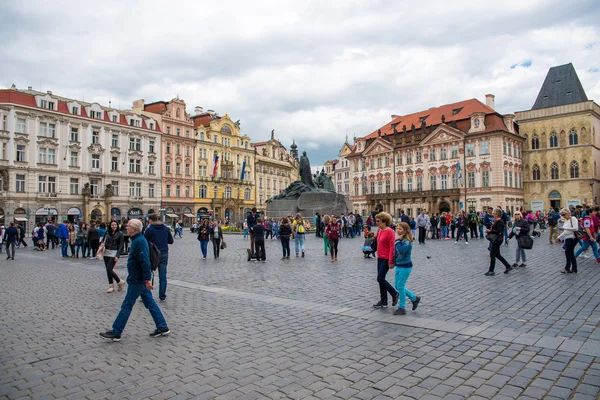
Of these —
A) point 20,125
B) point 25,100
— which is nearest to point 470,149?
point 25,100

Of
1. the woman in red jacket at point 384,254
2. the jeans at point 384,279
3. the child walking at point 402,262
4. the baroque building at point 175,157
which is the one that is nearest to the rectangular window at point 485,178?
the baroque building at point 175,157

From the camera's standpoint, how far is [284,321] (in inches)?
249

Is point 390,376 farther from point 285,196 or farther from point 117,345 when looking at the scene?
point 285,196

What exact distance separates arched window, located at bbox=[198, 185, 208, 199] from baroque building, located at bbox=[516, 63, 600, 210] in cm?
4717

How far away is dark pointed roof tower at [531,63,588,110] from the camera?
5906 cm

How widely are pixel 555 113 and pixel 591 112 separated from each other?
4.23 metres

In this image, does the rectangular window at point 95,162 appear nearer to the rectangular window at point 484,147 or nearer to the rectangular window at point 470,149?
the rectangular window at point 470,149

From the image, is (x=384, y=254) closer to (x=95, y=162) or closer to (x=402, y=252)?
(x=402, y=252)

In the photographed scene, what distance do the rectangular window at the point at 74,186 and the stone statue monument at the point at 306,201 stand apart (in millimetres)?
30098

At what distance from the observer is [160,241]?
8383 mm

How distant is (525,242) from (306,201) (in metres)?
19.3

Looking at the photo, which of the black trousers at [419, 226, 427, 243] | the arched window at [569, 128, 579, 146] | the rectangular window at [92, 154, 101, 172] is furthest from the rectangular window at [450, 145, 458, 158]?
the rectangular window at [92, 154, 101, 172]

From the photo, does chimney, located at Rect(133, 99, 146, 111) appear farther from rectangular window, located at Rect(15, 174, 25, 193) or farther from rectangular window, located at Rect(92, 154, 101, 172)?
rectangular window, located at Rect(15, 174, 25, 193)

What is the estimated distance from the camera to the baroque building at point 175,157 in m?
59.7
